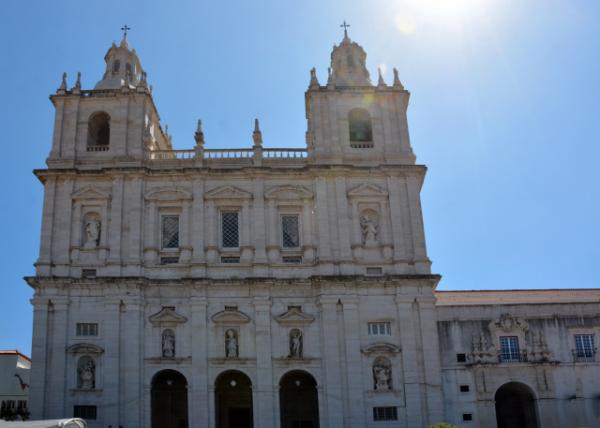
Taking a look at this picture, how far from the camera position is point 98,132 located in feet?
139

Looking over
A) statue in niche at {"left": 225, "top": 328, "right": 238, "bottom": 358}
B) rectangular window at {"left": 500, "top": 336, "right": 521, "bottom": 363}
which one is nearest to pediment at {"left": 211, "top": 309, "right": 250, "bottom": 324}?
statue in niche at {"left": 225, "top": 328, "right": 238, "bottom": 358}

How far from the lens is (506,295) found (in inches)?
1726

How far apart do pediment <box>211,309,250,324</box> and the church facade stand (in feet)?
0.20

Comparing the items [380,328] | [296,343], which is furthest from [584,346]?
[296,343]

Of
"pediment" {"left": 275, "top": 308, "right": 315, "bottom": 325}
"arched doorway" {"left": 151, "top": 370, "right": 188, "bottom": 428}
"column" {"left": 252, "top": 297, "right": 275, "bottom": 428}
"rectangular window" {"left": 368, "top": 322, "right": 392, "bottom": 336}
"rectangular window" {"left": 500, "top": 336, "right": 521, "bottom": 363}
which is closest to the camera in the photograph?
"column" {"left": 252, "top": 297, "right": 275, "bottom": 428}

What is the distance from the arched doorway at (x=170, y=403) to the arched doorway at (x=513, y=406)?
17.0m

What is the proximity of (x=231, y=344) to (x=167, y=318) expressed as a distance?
135 inches

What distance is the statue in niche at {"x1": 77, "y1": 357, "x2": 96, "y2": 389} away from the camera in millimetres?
34812

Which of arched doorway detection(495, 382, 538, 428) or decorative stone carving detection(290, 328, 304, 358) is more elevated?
decorative stone carving detection(290, 328, 304, 358)

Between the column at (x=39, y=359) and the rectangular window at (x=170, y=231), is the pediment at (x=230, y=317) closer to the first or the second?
the rectangular window at (x=170, y=231)

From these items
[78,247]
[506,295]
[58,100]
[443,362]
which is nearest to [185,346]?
[78,247]

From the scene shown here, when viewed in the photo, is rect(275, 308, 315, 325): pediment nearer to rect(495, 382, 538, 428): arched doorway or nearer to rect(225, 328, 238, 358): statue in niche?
rect(225, 328, 238, 358): statue in niche

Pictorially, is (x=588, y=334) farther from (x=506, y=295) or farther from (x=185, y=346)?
(x=185, y=346)

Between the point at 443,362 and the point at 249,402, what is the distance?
1036cm
